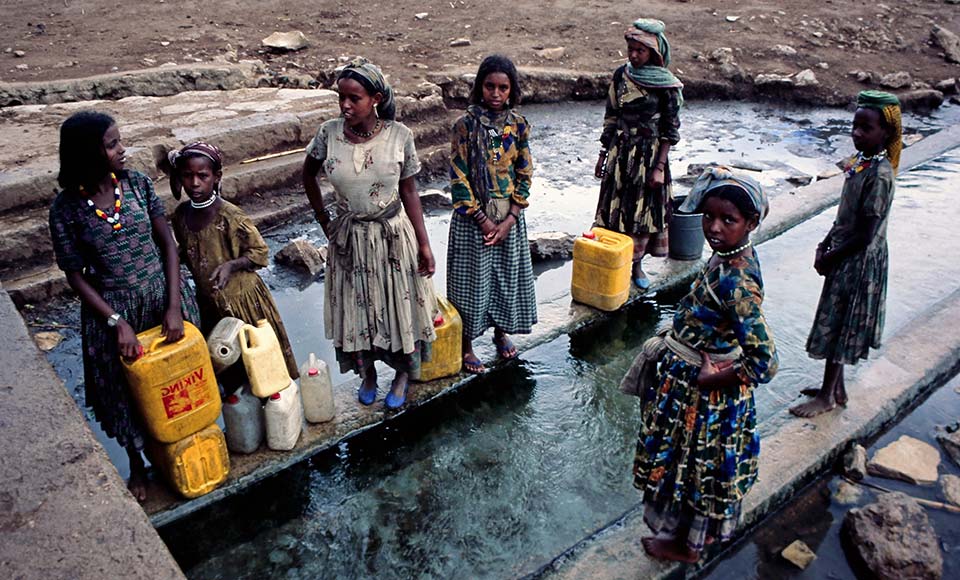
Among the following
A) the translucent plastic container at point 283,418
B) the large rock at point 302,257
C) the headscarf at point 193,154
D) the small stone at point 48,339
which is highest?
the headscarf at point 193,154

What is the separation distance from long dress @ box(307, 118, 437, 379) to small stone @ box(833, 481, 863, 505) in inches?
86.0

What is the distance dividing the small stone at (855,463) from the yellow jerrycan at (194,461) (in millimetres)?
3092

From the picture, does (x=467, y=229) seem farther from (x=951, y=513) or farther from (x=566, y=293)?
(x=951, y=513)

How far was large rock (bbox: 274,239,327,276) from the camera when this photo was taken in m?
5.71

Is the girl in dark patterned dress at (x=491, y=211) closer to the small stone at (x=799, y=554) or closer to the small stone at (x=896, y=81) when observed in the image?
the small stone at (x=799, y=554)

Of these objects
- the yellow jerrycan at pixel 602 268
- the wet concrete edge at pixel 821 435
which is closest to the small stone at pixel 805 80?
the wet concrete edge at pixel 821 435

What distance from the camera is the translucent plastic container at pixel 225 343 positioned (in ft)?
10.7

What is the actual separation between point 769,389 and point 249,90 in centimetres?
683

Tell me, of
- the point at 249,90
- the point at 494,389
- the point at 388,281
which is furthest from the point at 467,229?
the point at 249,90

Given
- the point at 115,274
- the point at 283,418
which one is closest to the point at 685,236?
the point at 283,418

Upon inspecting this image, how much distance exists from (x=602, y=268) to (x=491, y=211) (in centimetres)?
117

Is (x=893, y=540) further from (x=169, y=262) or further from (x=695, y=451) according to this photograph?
(x=169, y=262)

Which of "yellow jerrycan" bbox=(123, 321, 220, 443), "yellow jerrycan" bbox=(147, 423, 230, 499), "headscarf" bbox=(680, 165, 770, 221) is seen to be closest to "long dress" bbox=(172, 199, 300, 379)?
"yellow jerrycan" bbox=(123, 321, 220, 443)

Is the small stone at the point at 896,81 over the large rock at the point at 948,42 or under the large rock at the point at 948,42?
under
